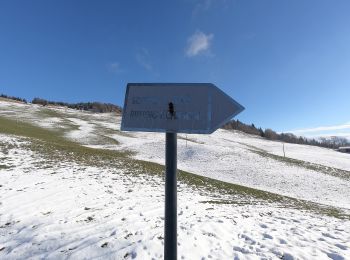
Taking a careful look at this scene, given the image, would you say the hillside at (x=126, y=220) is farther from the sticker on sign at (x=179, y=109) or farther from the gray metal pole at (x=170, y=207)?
the sticker on sign at (x=179, y=109)

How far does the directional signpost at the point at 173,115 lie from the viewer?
148 inches

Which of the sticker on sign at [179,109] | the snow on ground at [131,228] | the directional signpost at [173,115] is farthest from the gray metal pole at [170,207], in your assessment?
the snow on ground at [131,228]

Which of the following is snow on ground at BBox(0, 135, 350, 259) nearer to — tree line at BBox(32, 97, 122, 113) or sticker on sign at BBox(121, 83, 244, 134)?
sticker on sign at BBox(121, 83, 244, 134)

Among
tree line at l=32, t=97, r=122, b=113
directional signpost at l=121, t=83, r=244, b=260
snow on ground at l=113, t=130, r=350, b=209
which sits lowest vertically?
snow on ground at l=113, t=130, r=350, b=209

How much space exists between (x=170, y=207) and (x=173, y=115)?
4.16 feet

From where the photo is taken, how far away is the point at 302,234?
7734 millimetres

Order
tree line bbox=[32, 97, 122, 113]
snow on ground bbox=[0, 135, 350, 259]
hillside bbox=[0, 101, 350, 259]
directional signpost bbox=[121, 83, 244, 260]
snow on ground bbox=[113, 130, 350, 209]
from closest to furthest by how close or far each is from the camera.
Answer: directional signpost bbox=[121, 83, 244, 260]
snow on ground bbox=[0, 135, 350, 259]
hillside bbox=[0, 101, 350, 259]
snow on ground bbox=[113, 130, 350, 209]
tree line bbox=[32, 97, 122, 113]

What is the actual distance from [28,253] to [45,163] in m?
13.4

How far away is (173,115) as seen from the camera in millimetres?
3820

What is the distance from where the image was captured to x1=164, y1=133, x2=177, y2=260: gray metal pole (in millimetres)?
3766

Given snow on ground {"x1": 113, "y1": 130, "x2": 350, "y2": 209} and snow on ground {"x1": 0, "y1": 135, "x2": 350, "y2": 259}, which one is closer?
snow on ground {"x1": 0, "y1": 135, "x2": 350, "y2": 259}

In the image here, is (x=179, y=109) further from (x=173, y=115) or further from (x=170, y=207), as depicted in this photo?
(x=170, y=207)

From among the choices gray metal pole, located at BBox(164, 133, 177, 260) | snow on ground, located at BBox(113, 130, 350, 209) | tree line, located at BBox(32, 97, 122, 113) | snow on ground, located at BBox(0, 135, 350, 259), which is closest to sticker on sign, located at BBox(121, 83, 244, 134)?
gray metal pole, located at BBox(164, 133, 177, 260)

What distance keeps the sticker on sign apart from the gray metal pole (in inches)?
11.7
